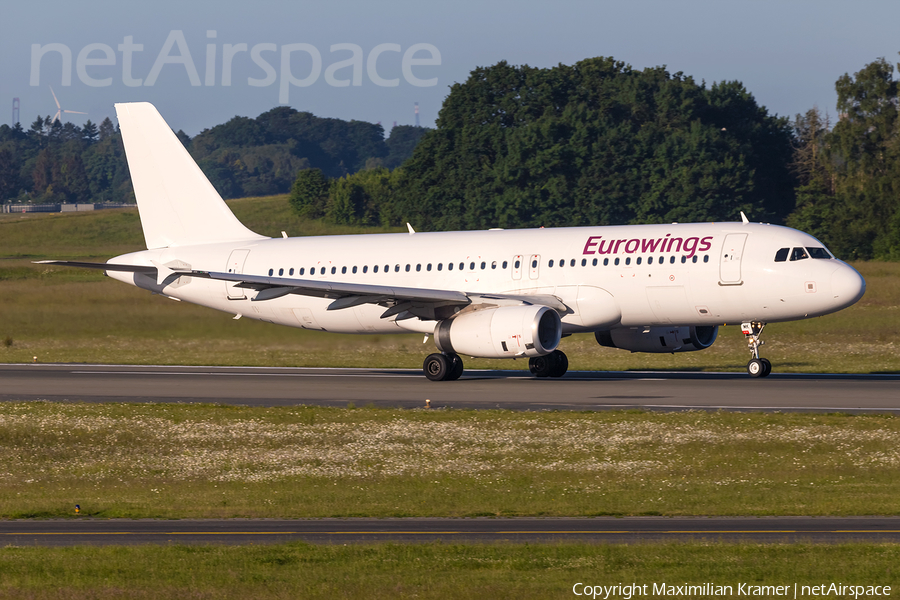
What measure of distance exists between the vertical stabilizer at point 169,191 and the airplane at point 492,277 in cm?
5

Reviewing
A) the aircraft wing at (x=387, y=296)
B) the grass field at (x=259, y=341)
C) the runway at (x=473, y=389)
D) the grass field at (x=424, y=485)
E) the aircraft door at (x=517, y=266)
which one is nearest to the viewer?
the grass field at (x=424, y=485)

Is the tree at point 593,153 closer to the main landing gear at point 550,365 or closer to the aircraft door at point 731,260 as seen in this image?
the main landing gear at point 550,365

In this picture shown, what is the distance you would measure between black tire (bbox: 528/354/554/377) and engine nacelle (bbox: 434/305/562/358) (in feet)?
11.7

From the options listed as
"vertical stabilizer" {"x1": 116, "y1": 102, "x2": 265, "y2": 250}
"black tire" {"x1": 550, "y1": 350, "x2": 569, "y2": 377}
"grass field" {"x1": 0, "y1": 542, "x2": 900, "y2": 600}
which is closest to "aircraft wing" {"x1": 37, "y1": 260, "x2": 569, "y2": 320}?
"black tire" {"x1": 550, "y1": 350, "x2": 569, "y2": 377}

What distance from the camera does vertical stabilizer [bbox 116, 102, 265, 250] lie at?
42.3 metres

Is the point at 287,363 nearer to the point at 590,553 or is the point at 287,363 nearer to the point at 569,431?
the point at 569,431

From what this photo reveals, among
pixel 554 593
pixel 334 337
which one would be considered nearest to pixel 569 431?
pixel 554 593

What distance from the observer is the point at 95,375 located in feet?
127

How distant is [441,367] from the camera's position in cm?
3538

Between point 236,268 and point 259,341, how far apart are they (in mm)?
2704

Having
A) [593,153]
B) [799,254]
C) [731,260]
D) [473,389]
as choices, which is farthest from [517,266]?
[593,153]

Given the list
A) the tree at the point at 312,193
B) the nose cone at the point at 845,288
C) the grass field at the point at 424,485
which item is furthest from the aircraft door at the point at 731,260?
the tree at the point at 312,193

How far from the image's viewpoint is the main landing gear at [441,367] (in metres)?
35.4

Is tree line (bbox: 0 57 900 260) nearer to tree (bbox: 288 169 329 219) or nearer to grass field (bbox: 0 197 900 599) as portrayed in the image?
tree (bbox: 288 169 329 219)
